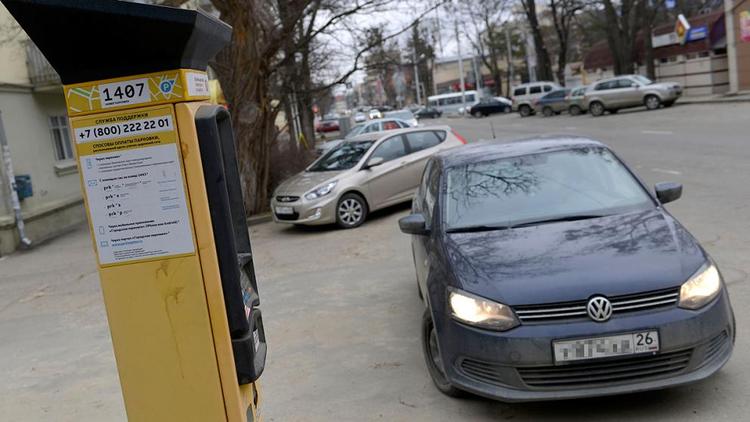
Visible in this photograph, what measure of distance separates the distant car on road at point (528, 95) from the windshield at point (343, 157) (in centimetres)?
3379

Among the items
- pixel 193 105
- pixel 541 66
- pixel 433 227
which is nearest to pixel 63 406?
pixel 433 227

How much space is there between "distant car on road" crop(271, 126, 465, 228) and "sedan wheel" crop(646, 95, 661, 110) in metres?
20.1

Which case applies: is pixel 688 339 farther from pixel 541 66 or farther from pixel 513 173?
pixel 541 66

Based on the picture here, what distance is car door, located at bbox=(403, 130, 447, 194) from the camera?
12.6 m

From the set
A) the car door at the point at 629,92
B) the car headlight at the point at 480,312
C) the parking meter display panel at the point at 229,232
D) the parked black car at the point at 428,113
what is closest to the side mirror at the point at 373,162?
the car headlight at the point at 480,312

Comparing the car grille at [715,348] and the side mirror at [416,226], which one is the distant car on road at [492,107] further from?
the car grille at [715,348]

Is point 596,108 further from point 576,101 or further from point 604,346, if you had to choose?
point 604,346

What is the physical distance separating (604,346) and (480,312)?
2.22ft

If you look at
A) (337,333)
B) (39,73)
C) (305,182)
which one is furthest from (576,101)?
(337,333)

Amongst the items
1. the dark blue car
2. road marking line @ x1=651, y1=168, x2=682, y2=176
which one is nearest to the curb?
road marking line @ x1=651, y1=168, x2=682, y2=176

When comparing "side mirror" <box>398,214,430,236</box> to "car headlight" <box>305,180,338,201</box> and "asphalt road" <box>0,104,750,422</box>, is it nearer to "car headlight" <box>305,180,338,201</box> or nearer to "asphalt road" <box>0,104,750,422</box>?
"asphalt road" <box>0,104,750,422</box>

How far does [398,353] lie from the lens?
542cm

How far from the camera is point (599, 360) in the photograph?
12.4 ft

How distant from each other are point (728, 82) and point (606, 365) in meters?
34.9
